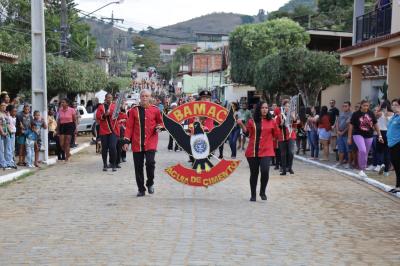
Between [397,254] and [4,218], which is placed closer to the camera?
[397,254]

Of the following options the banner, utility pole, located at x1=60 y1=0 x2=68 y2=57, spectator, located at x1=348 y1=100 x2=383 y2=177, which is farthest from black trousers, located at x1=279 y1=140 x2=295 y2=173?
utility pole, located at x1=60 y1=0 x2=68 y2=57

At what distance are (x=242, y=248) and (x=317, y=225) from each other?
2.04 metres

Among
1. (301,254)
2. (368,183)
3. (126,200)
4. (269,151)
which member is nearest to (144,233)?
(301,254)

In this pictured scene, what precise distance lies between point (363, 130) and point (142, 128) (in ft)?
21.6

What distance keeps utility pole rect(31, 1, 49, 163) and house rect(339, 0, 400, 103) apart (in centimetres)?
948

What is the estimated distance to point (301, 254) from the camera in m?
7.64

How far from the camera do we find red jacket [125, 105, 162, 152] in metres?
11.6

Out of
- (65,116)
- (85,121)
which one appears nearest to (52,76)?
(85,121)

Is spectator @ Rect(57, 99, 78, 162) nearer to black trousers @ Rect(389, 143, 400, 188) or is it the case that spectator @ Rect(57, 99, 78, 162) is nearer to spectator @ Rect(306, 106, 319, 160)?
spectator @ Rect(306, 106, 319, 160)

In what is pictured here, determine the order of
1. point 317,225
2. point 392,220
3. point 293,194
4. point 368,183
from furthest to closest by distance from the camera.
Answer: point 368,183 → point 293,194 → point 392,220 → point 317,225

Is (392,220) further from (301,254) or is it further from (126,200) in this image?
(126,200)

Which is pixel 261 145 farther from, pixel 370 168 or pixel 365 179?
pixel 370 168

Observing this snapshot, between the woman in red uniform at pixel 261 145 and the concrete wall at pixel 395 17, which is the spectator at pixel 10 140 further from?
the concrete wall at pixel 395 17

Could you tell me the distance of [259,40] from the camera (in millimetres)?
41094
